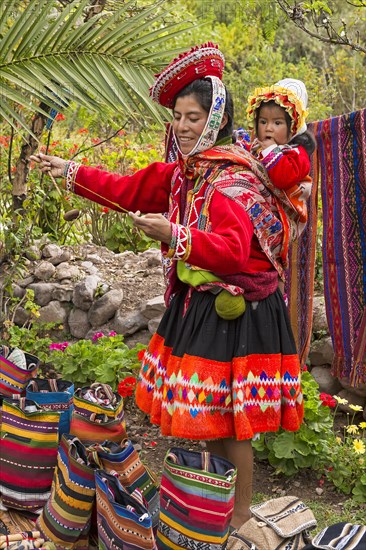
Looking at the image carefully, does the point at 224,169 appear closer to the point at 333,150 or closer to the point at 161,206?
the point at 161,206

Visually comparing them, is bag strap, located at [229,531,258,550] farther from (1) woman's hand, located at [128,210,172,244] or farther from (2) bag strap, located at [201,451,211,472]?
(1) woman's hand, located at [128,210,172,244]

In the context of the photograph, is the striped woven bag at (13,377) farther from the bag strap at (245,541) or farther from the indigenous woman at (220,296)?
the bag strap at (245,541)

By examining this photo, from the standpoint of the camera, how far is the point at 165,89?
276 cm

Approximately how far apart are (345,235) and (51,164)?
54.2 inches

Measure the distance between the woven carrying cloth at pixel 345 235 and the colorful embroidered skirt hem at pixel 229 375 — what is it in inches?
31.4

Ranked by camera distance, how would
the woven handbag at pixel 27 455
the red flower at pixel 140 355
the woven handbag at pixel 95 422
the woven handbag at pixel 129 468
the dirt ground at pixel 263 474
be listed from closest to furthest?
the woven handbag at pixel 129 468, the woven handbag at pixel 27 455, the woven handbag at pixel 95 422, the dirt ground at pixel 263 474, the red flower at pixel 140 355

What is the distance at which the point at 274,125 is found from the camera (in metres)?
2.83

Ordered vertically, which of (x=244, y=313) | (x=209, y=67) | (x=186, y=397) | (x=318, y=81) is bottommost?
(x=186, y=397)

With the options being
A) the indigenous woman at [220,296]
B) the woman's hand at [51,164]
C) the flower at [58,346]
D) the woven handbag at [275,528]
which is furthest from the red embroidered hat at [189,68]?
the flower at [58,346]

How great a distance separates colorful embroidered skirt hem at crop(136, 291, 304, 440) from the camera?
2.76 metres

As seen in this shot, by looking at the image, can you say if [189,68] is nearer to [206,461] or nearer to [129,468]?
[206,461]

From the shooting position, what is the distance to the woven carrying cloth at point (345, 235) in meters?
3.50

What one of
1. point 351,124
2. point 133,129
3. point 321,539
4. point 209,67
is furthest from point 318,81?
point 321,539

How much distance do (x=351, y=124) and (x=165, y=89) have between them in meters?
1.06
